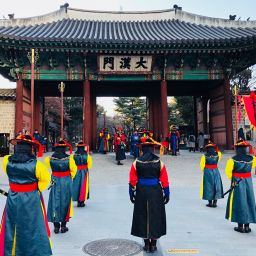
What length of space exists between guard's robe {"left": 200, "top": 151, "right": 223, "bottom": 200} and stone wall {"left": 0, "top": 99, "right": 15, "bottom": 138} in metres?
10.9

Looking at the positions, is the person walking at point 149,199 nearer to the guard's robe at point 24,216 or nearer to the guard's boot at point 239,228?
the guard's robe at point 24,216

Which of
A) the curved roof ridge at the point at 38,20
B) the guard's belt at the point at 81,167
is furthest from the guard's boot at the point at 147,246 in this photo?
the curved roof ridge at the point at 38,20

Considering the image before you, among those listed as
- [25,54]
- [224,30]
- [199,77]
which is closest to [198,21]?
[224,30]

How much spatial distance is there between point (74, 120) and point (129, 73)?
1821cm

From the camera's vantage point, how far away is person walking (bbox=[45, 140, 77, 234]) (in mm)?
4523

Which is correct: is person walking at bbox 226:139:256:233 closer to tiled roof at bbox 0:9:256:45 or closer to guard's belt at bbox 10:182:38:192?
guard's belt at bbox 10:182:38:192

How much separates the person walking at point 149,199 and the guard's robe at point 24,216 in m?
1.22

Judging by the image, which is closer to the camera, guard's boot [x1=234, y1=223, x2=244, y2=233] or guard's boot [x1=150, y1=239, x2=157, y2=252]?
guard's boot [x1=150, y1=239, x2=157, y2=252]

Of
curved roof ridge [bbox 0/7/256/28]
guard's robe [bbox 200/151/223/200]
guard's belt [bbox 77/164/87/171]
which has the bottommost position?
guard's robe [bbox 200/151/223/200]

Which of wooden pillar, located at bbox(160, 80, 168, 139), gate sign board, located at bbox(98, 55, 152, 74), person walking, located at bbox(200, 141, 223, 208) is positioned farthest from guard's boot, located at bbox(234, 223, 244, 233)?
gate sign board, located at bbox(98, 55, 152, 74)

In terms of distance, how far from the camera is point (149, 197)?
12.5 ft

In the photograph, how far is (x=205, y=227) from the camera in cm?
468

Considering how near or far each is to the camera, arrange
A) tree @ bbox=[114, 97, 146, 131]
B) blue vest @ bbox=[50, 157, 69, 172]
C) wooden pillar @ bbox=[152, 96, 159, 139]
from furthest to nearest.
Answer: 1. tree @ bbox=[114, 97, 146, 131]
2. wooden pillar @ bbox=[152, 96, 159, 139]
3. blue vest @ bbox=[50, 157, 69, 172]

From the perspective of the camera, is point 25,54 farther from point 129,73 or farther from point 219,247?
point 219,247
